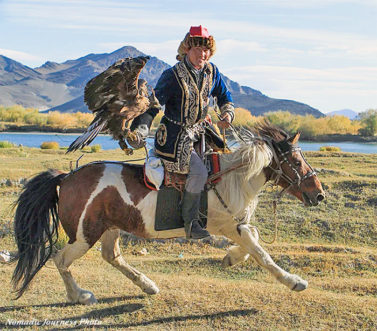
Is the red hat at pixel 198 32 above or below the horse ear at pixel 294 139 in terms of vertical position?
above

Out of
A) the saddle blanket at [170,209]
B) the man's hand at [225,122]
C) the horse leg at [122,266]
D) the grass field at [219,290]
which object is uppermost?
the man's hand at [225,122]

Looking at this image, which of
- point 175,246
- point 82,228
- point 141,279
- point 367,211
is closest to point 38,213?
point 82,228

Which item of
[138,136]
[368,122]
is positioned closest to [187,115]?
[138,136]

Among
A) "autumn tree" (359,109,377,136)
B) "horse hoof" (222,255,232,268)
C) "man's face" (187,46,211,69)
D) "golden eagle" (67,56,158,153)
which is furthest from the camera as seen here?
"autumn tree" (359,109,377,136)

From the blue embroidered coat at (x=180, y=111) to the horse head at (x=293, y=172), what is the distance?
0.93 meters

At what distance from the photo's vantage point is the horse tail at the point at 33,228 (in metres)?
5.81

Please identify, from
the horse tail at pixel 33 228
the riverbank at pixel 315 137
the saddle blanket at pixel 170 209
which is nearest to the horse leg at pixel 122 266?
the horse tail at pixel 33 228

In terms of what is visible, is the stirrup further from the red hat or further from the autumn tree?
the autumn tree

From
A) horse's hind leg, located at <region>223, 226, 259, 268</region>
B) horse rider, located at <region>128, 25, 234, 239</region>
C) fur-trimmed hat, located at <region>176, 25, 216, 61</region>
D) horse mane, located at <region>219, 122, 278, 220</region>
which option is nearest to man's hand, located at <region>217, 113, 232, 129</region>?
horse rider, located at <region>128, 25, 234, 239</region>

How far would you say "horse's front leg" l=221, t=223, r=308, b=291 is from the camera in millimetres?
5379

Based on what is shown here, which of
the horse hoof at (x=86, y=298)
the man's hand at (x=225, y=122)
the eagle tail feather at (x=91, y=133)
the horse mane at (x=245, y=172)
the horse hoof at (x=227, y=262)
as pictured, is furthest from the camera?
the horse hoof at (x=227, y=262)

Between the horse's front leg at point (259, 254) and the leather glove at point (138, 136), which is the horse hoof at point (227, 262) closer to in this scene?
the horse's front leg at point (259, 254)

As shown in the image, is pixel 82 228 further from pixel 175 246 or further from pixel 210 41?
pixel 175 246

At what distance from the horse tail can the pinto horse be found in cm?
1
